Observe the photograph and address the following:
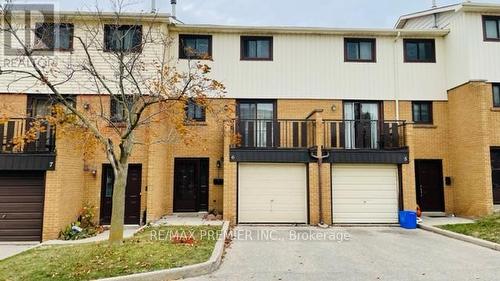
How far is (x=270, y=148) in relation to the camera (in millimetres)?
12883

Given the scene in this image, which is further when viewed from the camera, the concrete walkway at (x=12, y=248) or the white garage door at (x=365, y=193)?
the white garage door at (x=365, y=193)

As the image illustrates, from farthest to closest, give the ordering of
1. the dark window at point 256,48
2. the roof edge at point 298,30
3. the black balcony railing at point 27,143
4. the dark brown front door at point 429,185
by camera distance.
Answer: the dark window at point 256,48 → the dark brown front door at point 429,185 → the roof edge at point 298,30 → the black balcony railing at point 27,143

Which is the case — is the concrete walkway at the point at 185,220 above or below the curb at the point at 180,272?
above

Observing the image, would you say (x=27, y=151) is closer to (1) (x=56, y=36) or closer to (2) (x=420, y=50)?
(1) (x=56, y=36)

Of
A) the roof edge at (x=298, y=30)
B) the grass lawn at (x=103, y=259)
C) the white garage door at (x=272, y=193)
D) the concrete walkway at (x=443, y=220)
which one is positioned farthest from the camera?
the roof edge at (x=298, y=30)

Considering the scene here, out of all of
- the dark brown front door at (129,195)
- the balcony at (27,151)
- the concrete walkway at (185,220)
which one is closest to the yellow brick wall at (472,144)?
the concrete walkway at (185,220)

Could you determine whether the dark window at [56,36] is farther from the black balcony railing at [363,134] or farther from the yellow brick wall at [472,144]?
the yellow brick wall at [472,144]

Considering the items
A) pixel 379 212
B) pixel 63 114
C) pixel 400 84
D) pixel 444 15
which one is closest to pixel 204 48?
pixel 63 114

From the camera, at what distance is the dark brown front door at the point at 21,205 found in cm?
1102

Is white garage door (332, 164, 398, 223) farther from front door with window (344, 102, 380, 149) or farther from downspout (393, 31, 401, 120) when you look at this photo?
downspout (393, 31, 401, 120)

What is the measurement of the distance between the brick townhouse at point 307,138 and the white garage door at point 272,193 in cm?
4

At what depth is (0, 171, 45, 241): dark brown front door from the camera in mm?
11016

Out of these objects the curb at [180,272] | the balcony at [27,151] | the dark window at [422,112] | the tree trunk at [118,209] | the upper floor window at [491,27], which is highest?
the upper floor window at [491,27]

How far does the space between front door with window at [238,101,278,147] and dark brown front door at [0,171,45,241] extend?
6956mm
